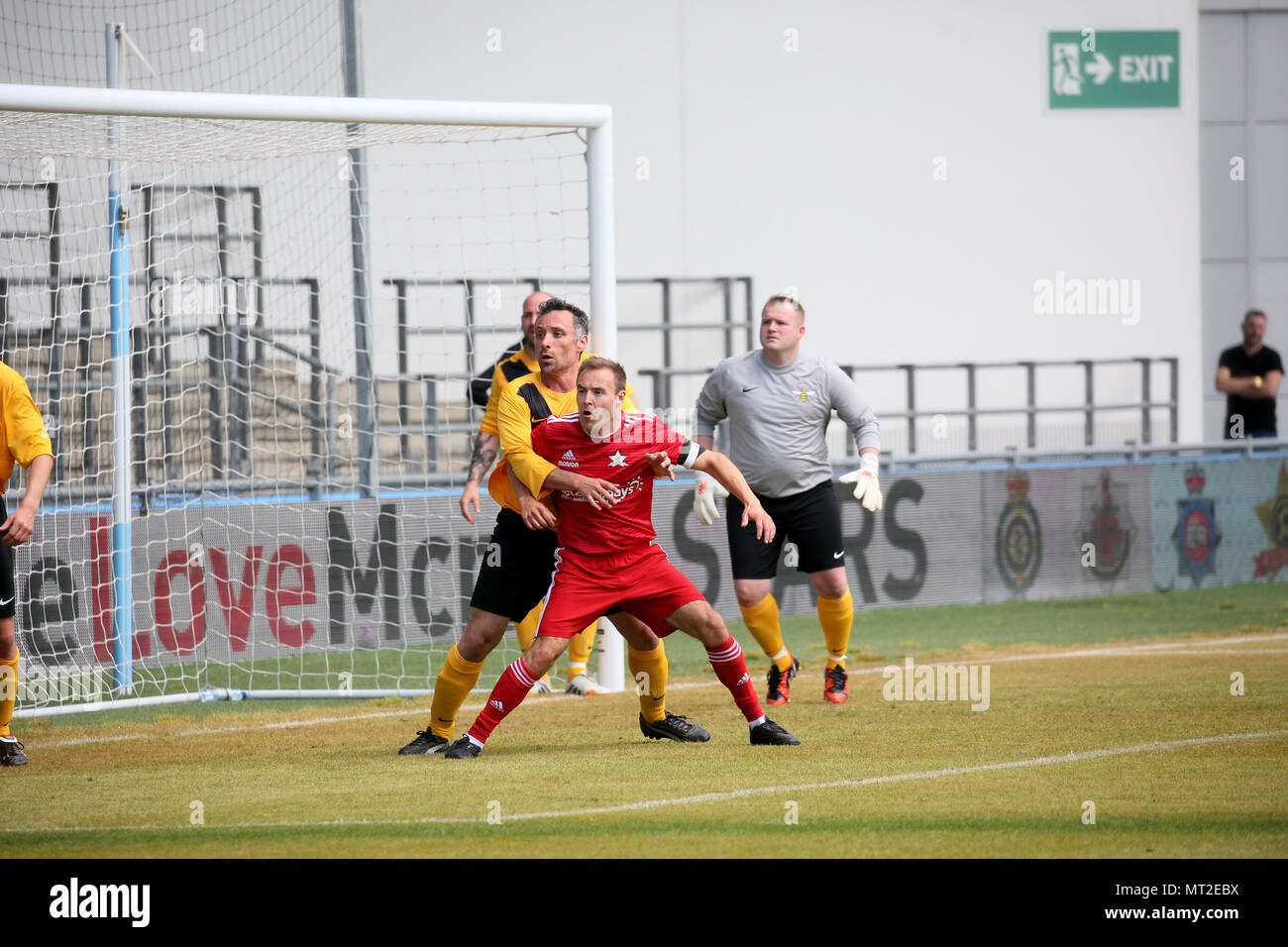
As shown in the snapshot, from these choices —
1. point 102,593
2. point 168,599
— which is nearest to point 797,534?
point 168,599

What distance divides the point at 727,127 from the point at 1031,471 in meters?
6.89

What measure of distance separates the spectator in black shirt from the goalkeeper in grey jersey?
24.6 feet

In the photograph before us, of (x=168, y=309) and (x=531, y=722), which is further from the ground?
(x=168, y=309)

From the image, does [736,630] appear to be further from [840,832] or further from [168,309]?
[840,832]

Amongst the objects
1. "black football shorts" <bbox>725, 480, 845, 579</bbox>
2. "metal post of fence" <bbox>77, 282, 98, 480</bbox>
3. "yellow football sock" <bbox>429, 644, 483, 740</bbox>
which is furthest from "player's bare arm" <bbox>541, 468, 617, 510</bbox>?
"metal post of fence" <bbox>77, 282, 98, 480</bbox>

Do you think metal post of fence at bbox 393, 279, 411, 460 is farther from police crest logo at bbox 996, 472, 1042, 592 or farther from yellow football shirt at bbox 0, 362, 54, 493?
→ yellow football shirt at bbox 0, 362, 54, 493

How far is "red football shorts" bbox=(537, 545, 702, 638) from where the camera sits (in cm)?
595

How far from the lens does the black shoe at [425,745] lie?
6.43 m

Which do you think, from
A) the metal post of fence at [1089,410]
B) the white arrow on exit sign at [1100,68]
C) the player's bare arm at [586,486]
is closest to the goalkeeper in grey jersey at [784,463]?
the player's bare arm at [586,486]

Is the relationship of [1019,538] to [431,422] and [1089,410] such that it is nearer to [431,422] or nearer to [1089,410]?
[1089,410]

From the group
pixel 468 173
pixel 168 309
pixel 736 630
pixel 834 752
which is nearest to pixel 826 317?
pixel 468 173

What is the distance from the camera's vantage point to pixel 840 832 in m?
4.68

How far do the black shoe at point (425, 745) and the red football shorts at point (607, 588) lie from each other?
911mm

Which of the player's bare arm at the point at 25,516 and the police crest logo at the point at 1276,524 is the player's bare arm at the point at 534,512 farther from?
the police crest logo at the point at 1276,524
